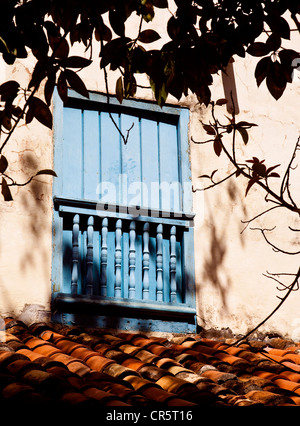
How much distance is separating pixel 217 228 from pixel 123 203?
3.18ft

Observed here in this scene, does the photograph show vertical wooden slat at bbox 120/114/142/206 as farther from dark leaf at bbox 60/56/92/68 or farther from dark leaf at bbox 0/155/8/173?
dark leaf at bbox 60/56/92/68

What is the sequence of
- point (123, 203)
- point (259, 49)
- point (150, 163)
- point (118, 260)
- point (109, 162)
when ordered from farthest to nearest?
1. point (150, 163)
2. point (109, 162)
3. point (123, 203)
4. point (118, 260)
5. point (259, 49)

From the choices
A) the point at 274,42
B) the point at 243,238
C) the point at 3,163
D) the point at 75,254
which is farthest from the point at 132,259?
the point at 274,42

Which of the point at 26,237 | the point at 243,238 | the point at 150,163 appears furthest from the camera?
the point at 243,238

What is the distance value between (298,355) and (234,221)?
1528mm

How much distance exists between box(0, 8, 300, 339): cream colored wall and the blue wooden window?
13cm

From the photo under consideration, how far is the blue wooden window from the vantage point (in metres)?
6.61

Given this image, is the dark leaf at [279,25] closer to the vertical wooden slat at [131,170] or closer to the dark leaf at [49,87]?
the dark leaf at [49,87]

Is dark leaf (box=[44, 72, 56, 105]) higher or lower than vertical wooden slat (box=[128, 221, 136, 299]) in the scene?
higher

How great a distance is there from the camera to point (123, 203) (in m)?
6.91

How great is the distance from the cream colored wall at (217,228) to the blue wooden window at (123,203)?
0.13 m

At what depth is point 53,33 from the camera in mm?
3961

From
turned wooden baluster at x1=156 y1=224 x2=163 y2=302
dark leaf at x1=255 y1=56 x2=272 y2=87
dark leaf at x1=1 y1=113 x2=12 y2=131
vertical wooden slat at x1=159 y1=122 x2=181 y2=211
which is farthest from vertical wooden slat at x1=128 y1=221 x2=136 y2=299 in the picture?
dark leaf at x1=255 y1=56 x2=272 y2=87

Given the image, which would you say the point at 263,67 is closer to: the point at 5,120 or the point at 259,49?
the point at 259,49
